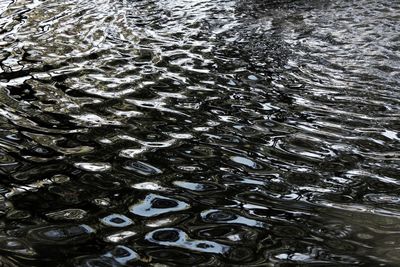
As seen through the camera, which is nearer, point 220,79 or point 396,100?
point 396,100

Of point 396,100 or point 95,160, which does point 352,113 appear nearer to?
point 396,100

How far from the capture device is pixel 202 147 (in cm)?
625

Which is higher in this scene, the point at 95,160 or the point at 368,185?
the point at 95,160

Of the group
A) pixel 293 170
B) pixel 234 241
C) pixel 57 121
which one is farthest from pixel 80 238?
pixel 57 121

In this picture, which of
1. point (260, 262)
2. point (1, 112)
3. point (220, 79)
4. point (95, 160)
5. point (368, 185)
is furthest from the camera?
point (220, 79)

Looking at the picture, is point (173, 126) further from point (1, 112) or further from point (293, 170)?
point (1, 112)

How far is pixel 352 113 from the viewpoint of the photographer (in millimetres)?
7281

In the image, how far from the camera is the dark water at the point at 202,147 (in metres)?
4.38

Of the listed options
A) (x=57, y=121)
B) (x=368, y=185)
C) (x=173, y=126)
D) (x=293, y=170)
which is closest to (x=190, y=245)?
(x=293, y=170)

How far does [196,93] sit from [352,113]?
254 centimetres

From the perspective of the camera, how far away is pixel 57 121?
278 inches

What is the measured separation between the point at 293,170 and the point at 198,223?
1.53m

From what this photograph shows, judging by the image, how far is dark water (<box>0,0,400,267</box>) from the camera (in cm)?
438

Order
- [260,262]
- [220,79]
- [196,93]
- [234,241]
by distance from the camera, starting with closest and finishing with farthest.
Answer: [260,262], [234,241], [196,93], [220,79]
